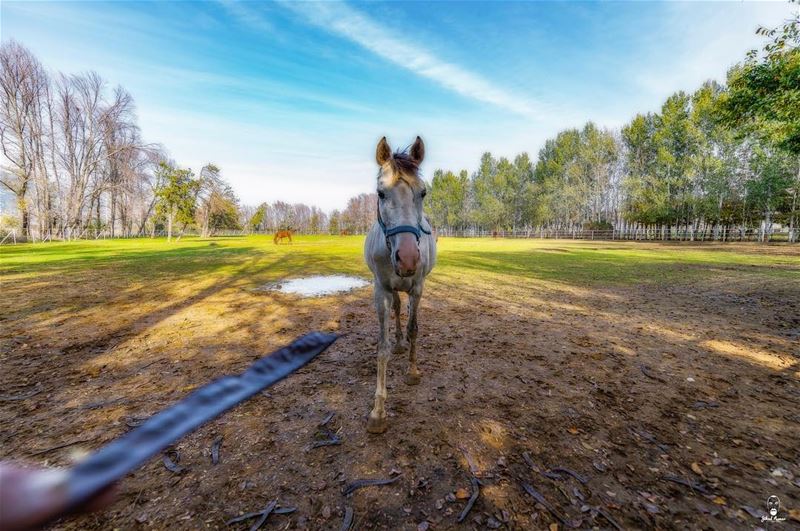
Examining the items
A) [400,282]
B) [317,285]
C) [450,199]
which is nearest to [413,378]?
[400,282]

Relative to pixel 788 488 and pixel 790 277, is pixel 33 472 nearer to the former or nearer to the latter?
pixel 788 488

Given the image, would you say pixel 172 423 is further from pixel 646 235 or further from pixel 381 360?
pixel 646 235

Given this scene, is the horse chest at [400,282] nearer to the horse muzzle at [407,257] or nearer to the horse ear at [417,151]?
the horse muzzle at [407,257]

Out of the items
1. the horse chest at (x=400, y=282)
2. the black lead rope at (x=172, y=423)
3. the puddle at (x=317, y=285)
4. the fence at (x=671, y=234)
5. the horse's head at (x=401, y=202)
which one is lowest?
the black lead rope at (x=172, y=423)

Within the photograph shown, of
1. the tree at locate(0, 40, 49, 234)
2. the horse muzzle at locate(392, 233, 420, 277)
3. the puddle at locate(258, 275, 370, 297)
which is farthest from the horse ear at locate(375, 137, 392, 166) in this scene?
the tree at locate(0, 40, 49, 234)

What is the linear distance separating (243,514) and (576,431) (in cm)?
284

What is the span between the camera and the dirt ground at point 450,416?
6.77 feet

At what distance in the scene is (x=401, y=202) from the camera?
9.21 feet

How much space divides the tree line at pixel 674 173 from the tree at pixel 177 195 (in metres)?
40.2

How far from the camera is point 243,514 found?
198 cm

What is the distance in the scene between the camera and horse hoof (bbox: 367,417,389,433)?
282cm

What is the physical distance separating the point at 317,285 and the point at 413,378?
6777 millimetres

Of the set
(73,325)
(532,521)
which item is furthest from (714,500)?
(73,325)

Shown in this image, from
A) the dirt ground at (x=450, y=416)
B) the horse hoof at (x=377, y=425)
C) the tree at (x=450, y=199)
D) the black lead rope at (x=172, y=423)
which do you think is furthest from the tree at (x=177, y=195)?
the tree at (x=450, y=199)
